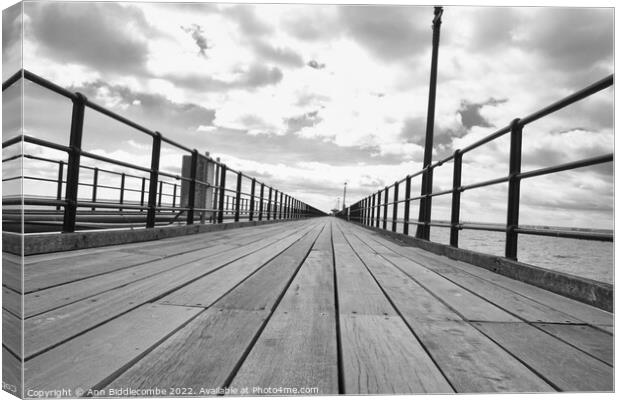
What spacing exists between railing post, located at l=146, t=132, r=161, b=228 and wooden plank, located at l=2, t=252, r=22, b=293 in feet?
8.96

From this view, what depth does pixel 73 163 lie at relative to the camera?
258 cm

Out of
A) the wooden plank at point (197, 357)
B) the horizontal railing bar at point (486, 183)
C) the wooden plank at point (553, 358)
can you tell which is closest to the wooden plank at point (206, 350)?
the wooden plank at point (197, 357)

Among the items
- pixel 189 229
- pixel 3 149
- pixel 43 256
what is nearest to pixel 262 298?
pixel 3 149

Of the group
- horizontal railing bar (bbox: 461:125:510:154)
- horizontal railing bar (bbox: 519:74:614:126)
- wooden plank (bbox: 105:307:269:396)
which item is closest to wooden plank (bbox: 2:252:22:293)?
wooden plank (bbox: 105:307:269:396)

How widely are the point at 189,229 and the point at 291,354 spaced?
4.02 m

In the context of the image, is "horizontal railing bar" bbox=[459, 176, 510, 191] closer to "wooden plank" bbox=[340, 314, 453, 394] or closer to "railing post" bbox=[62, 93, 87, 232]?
"wooden plank" bbox=[340, 314, 453, 394]

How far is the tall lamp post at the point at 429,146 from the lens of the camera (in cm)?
499

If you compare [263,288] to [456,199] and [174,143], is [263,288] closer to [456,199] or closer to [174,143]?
[456,199]

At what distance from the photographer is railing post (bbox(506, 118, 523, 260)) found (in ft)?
8.31

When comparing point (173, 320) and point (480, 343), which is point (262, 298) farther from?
point (480, 343)

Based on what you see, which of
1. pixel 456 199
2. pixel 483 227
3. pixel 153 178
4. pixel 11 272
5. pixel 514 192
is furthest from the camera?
pixel 153 178

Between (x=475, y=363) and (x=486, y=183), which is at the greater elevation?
(x=486, y=183)

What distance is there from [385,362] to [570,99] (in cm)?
183

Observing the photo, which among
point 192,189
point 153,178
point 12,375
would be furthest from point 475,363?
point 192,189
